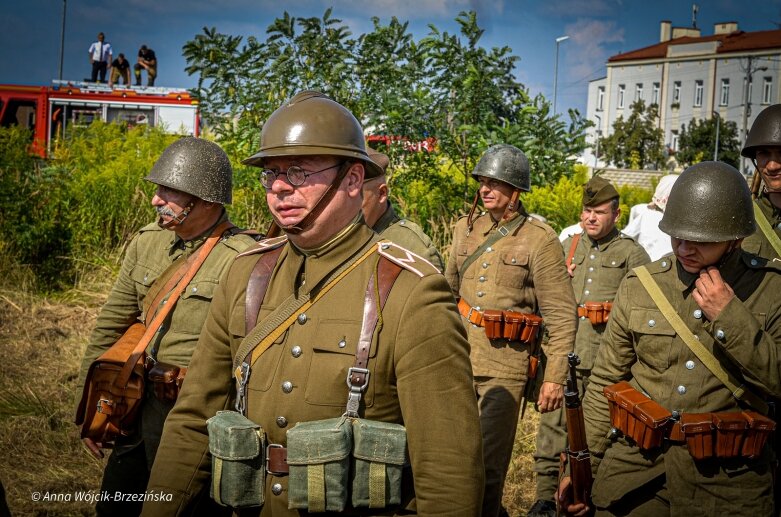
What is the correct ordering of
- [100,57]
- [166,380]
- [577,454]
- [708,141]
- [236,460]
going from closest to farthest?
[236,460], [577,454], [166,380], [100,57], [708,141]

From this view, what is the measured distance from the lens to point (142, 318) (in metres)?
4.84

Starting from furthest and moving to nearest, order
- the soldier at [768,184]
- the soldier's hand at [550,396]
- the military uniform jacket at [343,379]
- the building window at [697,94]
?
the building window at [697,94], the soldier's hand at [550,396], the soldier at [768,184], the military uniform jacket at [343,379]

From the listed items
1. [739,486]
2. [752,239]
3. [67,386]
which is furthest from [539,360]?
[67,386]

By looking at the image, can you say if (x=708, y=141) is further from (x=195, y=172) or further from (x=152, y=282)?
(x=152, y=282)

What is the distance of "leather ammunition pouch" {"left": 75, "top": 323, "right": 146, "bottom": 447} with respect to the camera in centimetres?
448

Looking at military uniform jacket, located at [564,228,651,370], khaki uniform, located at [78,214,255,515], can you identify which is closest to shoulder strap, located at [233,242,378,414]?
khaki uniform, located at [78,214,255,515]

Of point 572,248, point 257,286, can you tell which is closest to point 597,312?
point 572,248

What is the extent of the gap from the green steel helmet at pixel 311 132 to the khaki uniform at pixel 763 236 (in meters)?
2.62

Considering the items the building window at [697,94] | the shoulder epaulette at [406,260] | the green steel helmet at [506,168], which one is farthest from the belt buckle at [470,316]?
the building window at [697,94]

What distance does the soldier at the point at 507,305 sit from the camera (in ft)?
19.9

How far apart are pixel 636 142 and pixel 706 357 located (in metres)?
60.5

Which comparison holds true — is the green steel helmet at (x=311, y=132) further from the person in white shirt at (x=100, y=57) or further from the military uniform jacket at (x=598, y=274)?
the person in white shirt at (x=100, y=57)

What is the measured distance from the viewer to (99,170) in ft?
45.9

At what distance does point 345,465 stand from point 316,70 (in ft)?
30.2
